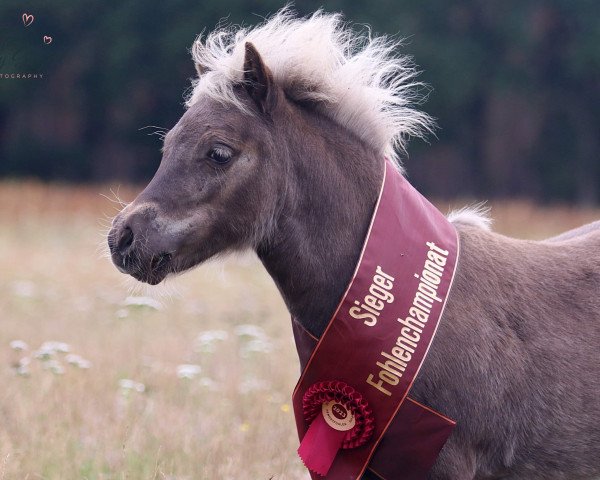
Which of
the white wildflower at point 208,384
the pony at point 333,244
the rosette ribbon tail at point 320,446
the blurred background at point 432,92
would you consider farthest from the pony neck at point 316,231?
the blurred background at point 432,92

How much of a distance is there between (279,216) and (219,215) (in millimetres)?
228

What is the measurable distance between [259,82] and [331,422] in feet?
4.33

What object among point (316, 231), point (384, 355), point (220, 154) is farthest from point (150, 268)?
point (384, 355)

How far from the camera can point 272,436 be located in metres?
5.46

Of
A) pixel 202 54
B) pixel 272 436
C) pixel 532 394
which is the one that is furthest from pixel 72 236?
pixel 532 394

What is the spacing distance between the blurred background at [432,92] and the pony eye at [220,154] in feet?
56.0

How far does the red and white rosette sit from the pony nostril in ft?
2.86

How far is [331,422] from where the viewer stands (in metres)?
3.46

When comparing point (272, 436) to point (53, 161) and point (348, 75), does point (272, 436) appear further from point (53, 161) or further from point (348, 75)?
point (53, 161)

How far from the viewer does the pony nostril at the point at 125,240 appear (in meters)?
3.31

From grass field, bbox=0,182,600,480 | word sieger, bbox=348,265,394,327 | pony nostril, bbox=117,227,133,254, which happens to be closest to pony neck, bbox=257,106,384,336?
word sieger, bbox=348,265,394,327

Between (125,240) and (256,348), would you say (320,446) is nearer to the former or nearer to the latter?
(125,240)

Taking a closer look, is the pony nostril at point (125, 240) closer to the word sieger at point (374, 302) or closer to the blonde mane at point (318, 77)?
the blonde mane at point (318, 77)

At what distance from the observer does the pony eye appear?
3356 millimetres
